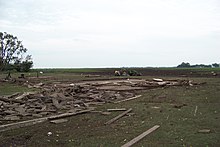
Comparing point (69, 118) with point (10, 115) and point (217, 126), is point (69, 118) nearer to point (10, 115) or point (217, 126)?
point (10, 115)

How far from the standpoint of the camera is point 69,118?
34.6 ft

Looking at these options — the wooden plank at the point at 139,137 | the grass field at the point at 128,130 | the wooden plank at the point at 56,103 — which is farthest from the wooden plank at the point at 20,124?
the wooden plank at the point at 139,137

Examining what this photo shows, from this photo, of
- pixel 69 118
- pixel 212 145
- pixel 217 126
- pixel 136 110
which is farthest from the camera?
pixel 136 110

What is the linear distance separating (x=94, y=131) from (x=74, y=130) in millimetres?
719

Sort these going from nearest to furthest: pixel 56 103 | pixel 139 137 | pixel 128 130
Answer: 1. pixel 139 137
2. pixel 128 130
3. pixel 56 103

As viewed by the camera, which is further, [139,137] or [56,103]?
[56,103]

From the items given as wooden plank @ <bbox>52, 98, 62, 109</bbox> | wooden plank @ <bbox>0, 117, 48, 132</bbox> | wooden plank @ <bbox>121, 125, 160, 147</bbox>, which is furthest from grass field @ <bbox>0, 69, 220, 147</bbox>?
wooden plank @ <bbox>52, 98, 62, 109</bbox>

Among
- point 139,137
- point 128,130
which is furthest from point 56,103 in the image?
point 139,137

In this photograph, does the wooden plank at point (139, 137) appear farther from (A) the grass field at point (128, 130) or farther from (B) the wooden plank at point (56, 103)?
(B) the wooden plank at point (56, 103)

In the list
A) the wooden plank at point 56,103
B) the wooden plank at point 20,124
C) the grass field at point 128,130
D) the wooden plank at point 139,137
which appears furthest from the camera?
the wooden plank at point 56,103

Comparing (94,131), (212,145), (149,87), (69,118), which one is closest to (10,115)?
(69,118)

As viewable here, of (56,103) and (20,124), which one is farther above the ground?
(56,103)

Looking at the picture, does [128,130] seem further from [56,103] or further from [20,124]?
[56,103]

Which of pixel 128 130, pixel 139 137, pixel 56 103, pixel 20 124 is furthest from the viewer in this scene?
pixel 56 103
